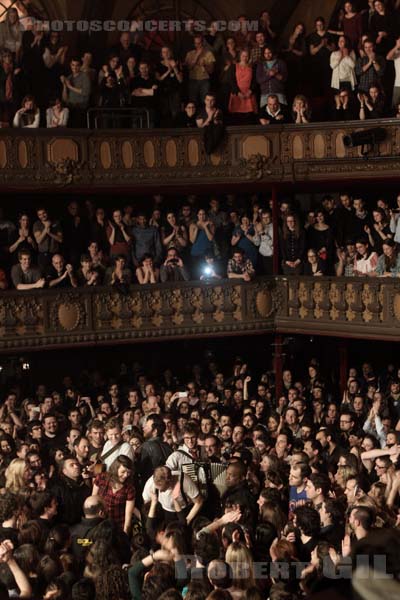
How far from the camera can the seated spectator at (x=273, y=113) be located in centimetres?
1992

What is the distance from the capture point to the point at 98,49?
72.5 feet

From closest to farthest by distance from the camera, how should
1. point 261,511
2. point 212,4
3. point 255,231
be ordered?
point 261,511, point 255,231, point 212,4

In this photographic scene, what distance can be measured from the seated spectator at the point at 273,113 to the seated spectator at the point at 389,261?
3460 millimetres

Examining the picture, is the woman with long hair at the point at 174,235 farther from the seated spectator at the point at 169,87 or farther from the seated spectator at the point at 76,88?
the seated spectator at the point at 76,88

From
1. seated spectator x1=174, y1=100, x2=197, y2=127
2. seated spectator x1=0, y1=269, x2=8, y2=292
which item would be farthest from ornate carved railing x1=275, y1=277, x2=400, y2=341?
seated spectator x1=0, y1=269, x2=8, y2=292

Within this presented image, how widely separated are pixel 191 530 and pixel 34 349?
938 centimetres

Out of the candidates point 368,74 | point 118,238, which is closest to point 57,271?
point 118,238

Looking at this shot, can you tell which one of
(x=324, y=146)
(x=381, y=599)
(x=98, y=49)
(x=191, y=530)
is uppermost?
(x=98, y=49)

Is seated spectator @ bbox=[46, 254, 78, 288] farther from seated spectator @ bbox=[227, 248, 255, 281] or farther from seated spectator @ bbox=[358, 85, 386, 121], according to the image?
seated spectator @ bbox=[358, 85, 386, 121]

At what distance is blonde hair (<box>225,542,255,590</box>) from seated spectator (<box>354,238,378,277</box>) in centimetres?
1125

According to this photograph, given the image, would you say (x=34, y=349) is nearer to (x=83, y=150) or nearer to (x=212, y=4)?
(x=83, y=150)

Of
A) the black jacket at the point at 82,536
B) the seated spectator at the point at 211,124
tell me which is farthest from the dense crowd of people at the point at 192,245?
the black jacket at the point at 82,536

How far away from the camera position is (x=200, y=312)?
20.1 metres

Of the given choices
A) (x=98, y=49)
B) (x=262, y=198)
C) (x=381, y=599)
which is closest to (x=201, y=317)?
(x=262, y=198)
